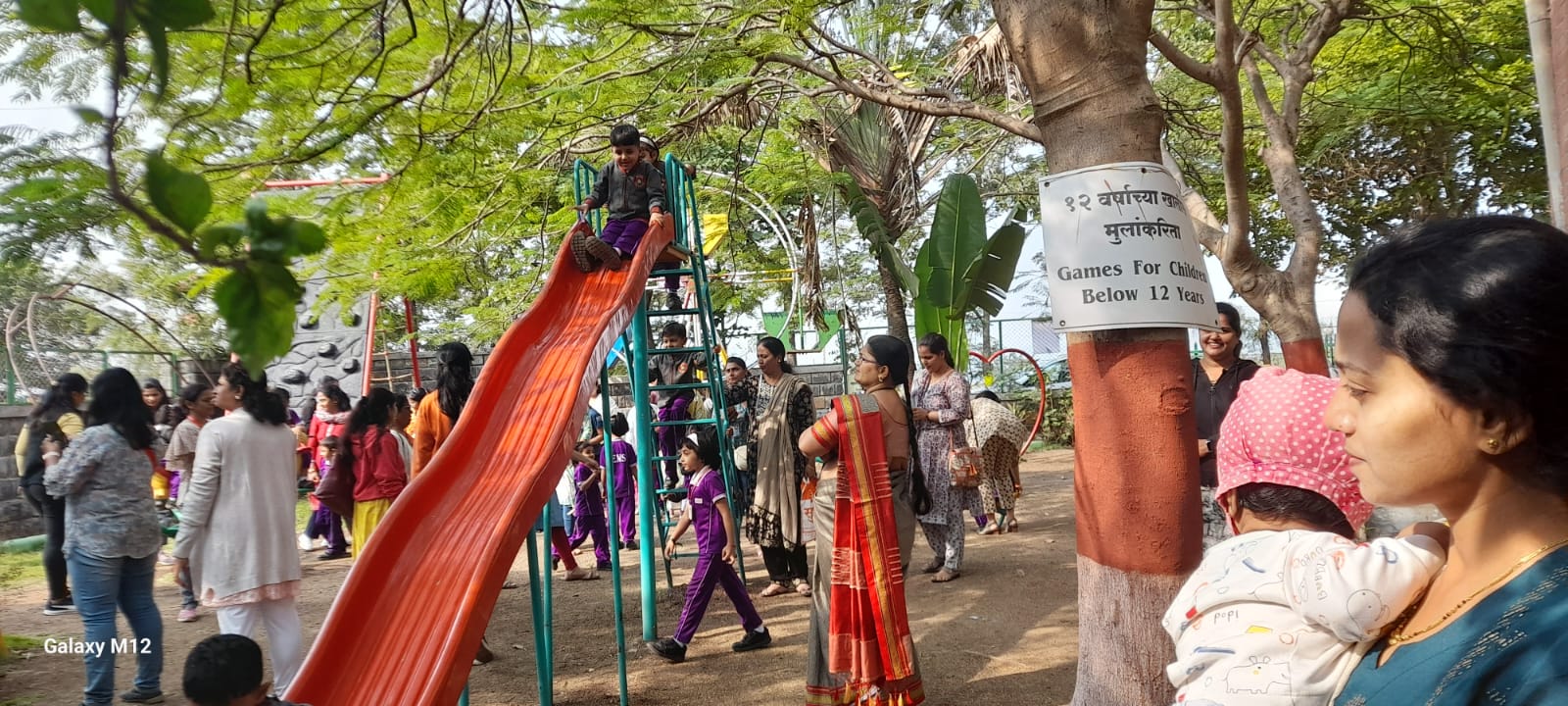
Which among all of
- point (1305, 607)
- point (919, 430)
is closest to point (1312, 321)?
point (919, 430)

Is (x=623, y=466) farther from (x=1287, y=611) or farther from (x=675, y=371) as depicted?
(x=1287, y=611)

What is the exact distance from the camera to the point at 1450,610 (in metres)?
0.92

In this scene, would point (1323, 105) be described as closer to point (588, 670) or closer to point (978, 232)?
point (978, 232)

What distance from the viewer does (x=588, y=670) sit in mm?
4668

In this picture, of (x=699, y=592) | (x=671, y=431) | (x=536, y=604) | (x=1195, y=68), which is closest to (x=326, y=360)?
(x=671, y=431)

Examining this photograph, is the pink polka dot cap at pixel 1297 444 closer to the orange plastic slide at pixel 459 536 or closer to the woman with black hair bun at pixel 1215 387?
the orange plastic slide at pixel 459 536

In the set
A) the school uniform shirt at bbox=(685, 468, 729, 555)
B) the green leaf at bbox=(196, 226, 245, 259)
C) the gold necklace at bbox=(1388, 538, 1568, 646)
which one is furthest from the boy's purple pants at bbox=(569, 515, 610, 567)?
the green leaf at bbox=(196, 226, 245, 259)

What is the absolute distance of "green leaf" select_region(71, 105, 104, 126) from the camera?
0.66 metres

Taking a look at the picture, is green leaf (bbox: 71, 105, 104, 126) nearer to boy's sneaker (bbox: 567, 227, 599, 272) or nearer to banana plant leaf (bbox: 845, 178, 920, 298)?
boy's sneaker (bbox: 567, 227, 599, 272)

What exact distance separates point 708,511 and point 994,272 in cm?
425

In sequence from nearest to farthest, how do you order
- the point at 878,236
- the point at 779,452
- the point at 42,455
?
the point at 779,452 < the point at 42,455 < the point at 878,236

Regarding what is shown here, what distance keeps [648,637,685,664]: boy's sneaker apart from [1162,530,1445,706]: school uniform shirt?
3679 mm

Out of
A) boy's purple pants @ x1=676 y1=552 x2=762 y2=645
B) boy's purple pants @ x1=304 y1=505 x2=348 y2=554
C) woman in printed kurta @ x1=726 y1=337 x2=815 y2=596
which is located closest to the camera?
boy's purple pants @ x1=676 y1=552 x2=762 y2=645

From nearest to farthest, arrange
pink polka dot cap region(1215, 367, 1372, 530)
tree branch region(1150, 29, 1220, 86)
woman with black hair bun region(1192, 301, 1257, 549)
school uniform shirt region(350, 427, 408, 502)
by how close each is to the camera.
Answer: pink polka dot cap region(1215, 367, 1372, 530) < tree branch region(1150, 29, 1220, 86) < woman with black hair bun region(1192, 301, 1257, 549) < school uniform shirt region(350, 427, 408, 502)
